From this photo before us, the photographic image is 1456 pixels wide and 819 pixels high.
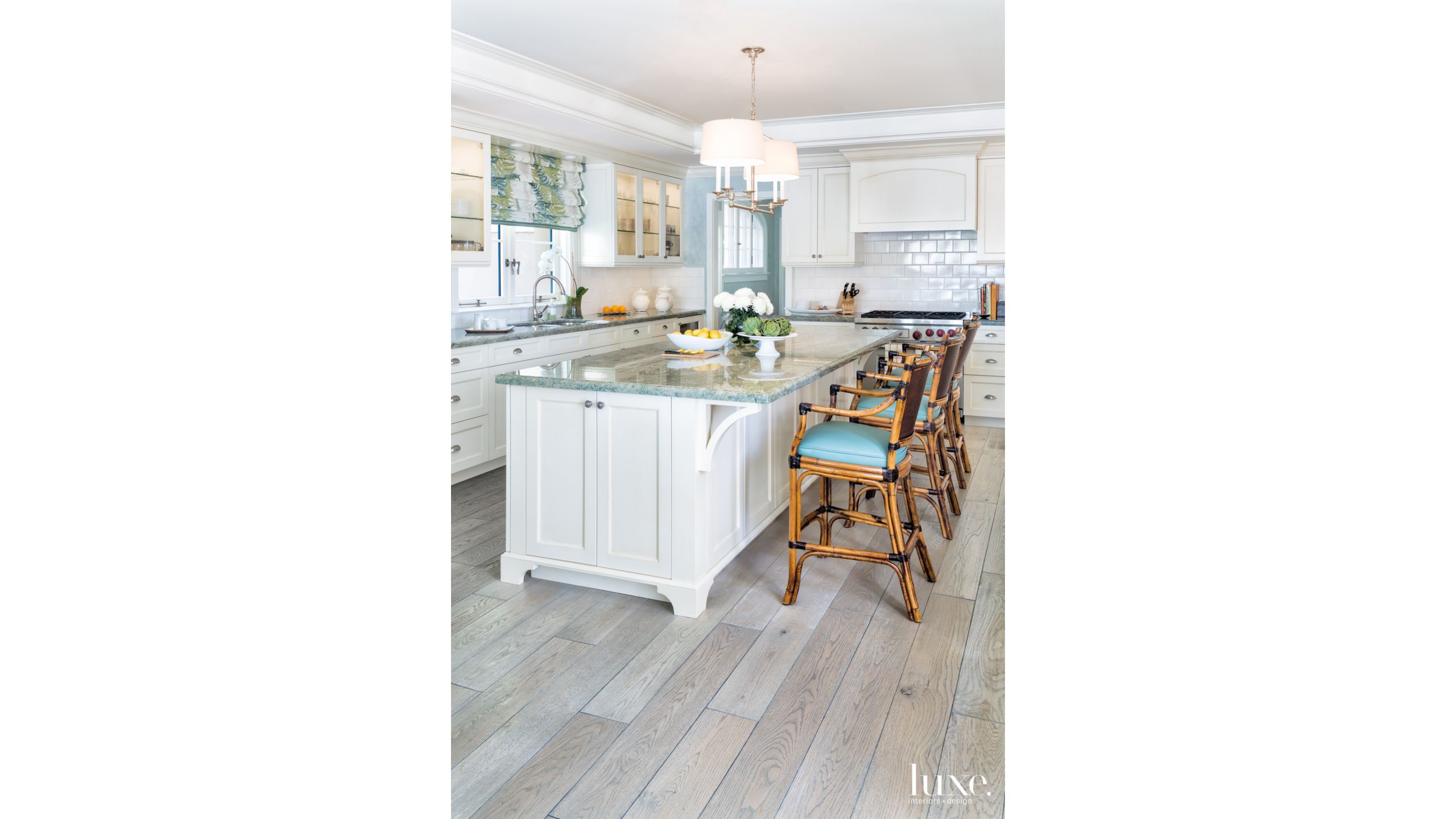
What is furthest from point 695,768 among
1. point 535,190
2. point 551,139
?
point 535,190

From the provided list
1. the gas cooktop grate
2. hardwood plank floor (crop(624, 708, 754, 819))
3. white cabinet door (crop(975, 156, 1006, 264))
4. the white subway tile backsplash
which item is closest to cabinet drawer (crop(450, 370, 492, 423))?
the white subway tile backsplash

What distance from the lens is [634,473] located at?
2.96 metres

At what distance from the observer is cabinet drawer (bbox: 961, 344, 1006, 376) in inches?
249

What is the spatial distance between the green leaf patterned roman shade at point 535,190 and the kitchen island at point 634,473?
2541 mm

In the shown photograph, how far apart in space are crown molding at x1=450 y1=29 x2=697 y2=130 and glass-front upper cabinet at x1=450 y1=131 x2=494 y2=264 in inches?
20.1

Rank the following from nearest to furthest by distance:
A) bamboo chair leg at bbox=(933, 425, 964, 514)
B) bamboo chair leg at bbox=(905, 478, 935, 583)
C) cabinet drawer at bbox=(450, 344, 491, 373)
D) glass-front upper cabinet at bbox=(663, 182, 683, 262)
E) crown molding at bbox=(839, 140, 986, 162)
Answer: bamboo chair leg at bbox=(905, 478, 935, 583), bamboo chair leg at bbox=(933, 425, 964, 514), cabinet drawer at bbox=(450, 344, 491, 373), crown molding at bbox=(839, 140, 986, 162), glass-front upper cabinet at bbox=(663, 182, 683, 262)

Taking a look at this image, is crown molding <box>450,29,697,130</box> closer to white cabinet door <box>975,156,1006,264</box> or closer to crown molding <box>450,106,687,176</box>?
crown molding <box>450,106,687,176</box>

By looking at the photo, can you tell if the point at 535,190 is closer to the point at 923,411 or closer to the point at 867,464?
the point at 923,411
